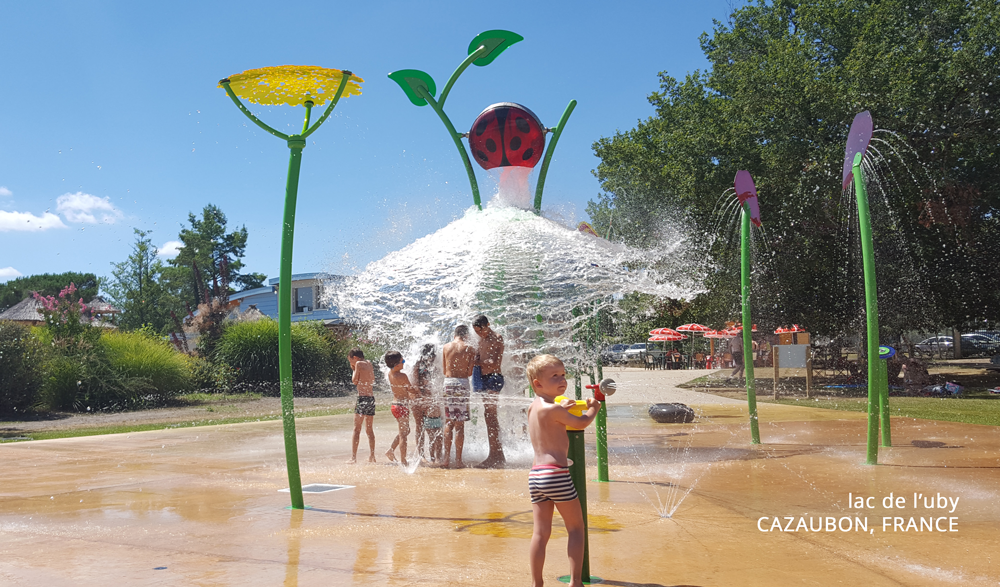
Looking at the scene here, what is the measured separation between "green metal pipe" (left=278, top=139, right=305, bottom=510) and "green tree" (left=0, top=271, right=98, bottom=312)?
66.4 m

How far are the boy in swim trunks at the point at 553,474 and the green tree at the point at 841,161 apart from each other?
1686 centimetres

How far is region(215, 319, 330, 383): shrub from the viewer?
21.8 metres

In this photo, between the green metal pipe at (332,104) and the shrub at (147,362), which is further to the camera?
the shrub at (147,362)

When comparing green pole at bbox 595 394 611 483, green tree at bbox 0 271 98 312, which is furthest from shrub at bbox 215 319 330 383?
green tree at bbox 0 271 98 312

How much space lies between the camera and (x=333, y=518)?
5.73 m

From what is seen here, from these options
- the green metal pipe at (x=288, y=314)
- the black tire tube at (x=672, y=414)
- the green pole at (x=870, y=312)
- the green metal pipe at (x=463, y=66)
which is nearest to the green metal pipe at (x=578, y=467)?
the green metal pipe at (x=288, y=314)

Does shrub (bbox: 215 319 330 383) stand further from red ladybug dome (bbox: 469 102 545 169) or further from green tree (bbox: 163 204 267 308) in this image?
green tree (bbox: 163 204 267 308)

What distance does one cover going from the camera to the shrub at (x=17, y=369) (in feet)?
53.5

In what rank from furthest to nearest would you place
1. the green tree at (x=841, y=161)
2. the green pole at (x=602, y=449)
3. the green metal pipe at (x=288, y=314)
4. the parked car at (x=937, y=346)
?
the parked car at (x=937, y=346) < the green tree at (x=841, y=161) < the green pole at (x=602, y=449) < the green metal pipe at (x=288, y=314)

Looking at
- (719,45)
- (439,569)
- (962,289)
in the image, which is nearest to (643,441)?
(439,569)

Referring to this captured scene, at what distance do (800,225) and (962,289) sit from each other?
4532 mm

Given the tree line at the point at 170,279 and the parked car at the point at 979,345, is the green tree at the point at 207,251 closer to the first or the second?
→ the tree line at the point at 170,279

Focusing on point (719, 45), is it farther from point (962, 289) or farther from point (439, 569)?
point (439, 569)

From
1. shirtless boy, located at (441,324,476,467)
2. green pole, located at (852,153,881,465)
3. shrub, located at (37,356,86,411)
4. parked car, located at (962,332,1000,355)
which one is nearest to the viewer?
green pole, located at (852,153,881,465)
